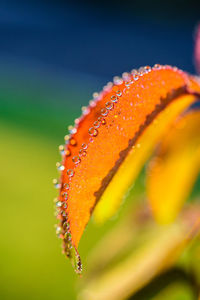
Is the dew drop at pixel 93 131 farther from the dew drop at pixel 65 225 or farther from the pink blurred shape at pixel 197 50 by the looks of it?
the pink blurred shape at pixel 197 50

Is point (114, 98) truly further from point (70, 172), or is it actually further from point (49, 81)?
point (49, 81)

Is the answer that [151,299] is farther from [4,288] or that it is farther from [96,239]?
[96,239]

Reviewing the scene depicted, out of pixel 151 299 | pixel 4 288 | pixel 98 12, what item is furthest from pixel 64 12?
pixel 151 299

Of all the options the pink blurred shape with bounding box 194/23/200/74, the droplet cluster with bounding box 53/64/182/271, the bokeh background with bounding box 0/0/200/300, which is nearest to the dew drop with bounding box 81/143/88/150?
the droplet cluster with bounding box 53/64/182/271

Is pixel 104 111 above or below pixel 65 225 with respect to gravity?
above

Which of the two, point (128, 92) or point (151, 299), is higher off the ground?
point (128, 92)

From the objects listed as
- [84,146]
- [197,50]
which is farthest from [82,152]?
[197,50]

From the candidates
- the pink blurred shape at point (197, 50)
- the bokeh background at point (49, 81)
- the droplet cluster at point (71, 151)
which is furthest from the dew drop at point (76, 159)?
the bokeh background at point (49, 81)
